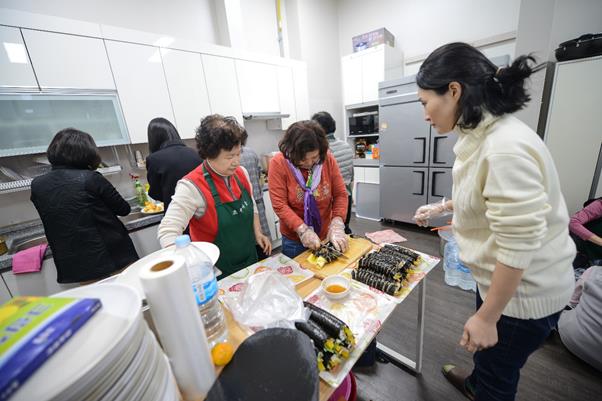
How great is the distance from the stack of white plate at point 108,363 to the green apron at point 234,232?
0.75 meters

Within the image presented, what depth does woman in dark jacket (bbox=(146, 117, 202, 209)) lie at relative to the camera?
1752 millimetres

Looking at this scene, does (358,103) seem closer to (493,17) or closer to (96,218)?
(493,17)

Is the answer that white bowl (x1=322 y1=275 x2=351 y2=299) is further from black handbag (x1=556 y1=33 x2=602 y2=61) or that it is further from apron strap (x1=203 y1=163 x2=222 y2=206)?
black handbag (x1=556 y1=33 x2=602 y2=61)

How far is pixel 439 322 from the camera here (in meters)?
1.82

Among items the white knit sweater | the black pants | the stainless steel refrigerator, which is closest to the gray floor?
the black pants

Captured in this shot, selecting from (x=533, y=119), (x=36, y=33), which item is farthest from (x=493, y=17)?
(x=36, y=33)

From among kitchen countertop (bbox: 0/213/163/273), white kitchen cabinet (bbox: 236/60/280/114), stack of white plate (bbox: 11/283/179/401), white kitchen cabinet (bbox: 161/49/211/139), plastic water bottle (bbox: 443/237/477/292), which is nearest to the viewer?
stack of white plate (bbox: 11/283/179/401)

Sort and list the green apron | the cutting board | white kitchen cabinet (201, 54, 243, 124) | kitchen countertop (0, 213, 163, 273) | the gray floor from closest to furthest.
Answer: the cutting board
the green apron
the gray floor
kitchen countertop (0, 213, 163, 273)
white kitchen cabinet (201, 54, 243, 124)

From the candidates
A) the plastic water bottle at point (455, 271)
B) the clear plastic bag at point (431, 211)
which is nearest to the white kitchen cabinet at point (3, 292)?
the clear plastic bag at point (431, 211)

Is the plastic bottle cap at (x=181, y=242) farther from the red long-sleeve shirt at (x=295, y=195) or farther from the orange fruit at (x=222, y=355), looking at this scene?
the red long-sleeve shirt at (x=295, y=195)

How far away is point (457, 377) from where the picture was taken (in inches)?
54.2

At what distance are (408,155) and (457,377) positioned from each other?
252 centimetres

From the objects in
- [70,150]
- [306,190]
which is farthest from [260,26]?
[306,190]

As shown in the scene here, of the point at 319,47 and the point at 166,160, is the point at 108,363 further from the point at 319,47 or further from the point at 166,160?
the point at 319,47
